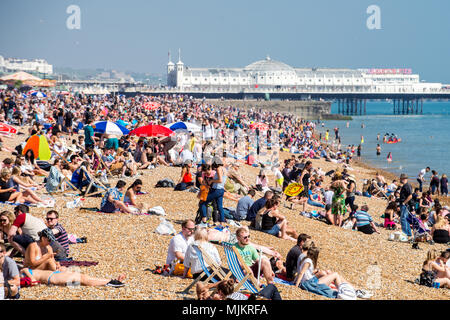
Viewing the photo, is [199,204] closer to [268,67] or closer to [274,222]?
[274,222]

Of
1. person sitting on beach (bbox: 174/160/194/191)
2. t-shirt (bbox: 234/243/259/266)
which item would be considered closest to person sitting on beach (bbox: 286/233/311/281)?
t-shirt (bbox: 234/243/259/266)

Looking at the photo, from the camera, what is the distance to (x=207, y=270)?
6.15 metres

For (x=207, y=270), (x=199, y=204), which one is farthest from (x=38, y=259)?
(x=199, y=204)

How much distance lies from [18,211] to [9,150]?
30.3 feet

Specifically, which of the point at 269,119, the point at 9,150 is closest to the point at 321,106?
the point at 269,119

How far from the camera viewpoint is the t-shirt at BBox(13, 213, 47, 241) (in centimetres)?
664

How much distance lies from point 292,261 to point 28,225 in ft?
9.93

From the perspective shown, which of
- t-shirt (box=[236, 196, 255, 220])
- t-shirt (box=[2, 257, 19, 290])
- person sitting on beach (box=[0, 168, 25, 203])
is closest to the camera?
t-shirt (box=[2, 257, 19, 290])

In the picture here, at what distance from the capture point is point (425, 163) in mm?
32125

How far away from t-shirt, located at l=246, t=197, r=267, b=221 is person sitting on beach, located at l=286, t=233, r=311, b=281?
2340 mm

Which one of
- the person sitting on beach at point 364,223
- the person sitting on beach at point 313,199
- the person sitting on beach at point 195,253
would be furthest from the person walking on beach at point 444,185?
the person sitting on beach at point 195,253

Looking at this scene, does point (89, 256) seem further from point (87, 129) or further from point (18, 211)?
point (87, 129)

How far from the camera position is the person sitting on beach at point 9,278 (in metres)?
5.35

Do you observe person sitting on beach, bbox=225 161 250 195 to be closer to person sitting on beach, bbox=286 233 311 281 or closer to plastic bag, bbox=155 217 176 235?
plastic bag, bbox=155 217 176 235
